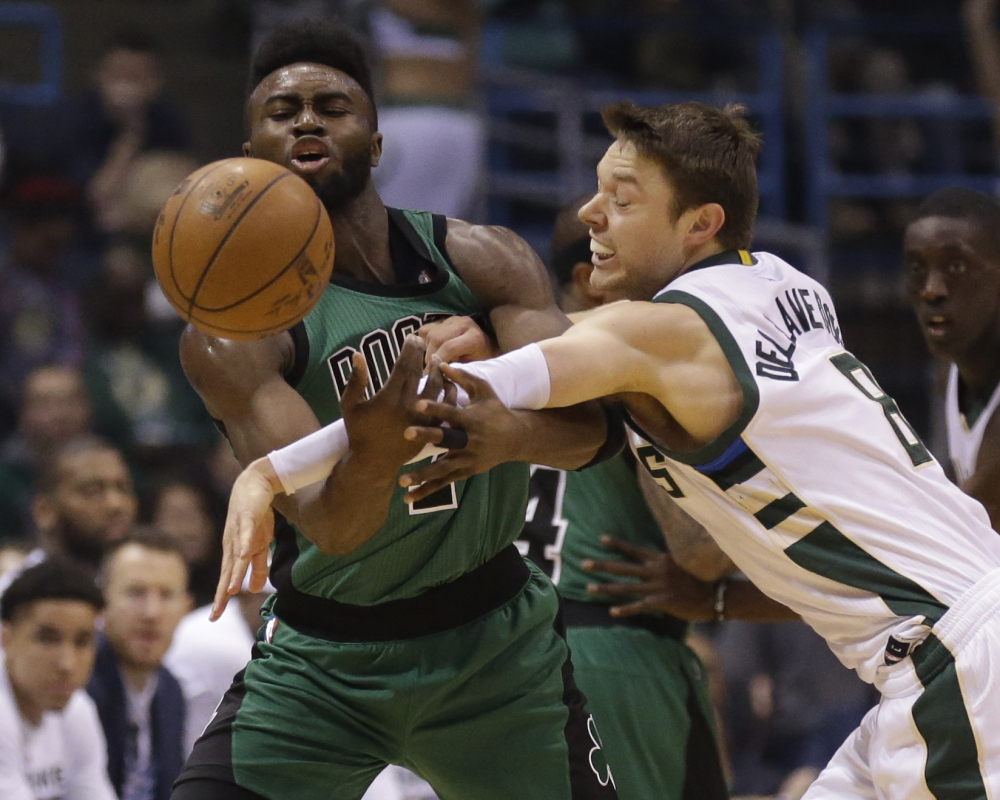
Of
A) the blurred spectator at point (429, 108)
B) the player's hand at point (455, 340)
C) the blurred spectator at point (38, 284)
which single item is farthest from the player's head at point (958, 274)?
the blurred spectator at point (38, 284)

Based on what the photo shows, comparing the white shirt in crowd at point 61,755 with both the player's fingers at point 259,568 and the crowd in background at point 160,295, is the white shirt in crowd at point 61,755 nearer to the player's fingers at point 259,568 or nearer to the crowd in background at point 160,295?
the crowd in background at point 160,295

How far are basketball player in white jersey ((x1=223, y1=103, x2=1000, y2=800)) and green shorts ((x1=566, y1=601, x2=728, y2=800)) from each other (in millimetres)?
1130

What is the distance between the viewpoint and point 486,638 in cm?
394

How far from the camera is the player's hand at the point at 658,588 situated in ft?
15.3

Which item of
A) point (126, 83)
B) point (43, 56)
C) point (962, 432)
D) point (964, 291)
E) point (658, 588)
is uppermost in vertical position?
point (43, 56)

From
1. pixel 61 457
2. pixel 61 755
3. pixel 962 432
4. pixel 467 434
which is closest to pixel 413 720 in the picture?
pixel 467 434

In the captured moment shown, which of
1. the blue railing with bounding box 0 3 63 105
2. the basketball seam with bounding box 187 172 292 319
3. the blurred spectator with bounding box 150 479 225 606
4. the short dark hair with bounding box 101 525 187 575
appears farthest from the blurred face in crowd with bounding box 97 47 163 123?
the basketball seam with bounding box 187 172 292 319

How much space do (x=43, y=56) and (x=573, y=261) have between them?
26.3ft

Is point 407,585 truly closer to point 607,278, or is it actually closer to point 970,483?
point 607,278

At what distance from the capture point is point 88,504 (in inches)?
318

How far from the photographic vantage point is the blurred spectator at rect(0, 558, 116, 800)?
616cm

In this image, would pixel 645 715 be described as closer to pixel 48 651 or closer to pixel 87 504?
pixel 48 651

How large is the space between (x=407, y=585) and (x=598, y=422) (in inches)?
25.9

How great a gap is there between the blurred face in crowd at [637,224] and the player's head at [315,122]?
2.25ft
